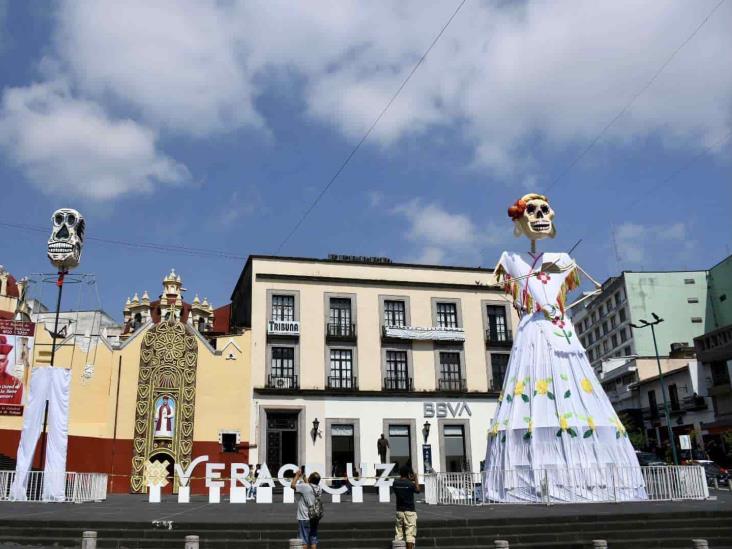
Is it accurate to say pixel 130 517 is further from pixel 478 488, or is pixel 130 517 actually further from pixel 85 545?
pixel 478 488

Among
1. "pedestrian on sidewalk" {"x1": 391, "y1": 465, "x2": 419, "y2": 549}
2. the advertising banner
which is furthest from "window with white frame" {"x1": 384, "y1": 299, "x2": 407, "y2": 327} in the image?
"pedestrian on sidewalk" {"x1": 391, "y1": 465, "x2": 419, "y2": 549}

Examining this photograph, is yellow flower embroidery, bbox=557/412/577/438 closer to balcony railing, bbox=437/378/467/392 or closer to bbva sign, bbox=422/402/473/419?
bbva sign, bbox=422/402/473/419

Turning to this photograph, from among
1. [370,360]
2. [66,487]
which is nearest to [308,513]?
[66,487]

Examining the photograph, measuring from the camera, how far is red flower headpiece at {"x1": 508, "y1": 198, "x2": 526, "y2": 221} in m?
19.6

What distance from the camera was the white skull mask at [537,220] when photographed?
19.5 metres

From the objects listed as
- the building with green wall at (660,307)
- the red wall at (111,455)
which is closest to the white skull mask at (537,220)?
the red wall at (111,455)

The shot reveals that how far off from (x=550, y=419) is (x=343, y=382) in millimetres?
16844

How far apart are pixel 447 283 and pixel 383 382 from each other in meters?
6.42

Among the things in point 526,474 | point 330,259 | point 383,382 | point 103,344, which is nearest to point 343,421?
point 383,382

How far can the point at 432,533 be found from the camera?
12766 mm

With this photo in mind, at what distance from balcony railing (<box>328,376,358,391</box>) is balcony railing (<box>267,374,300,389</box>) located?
5.50ft

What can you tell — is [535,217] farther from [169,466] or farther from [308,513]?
[169,466]

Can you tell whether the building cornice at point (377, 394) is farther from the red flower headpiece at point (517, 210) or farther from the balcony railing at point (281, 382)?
the red flower headpiece at point (517, 210)

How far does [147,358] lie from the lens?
30875mm
